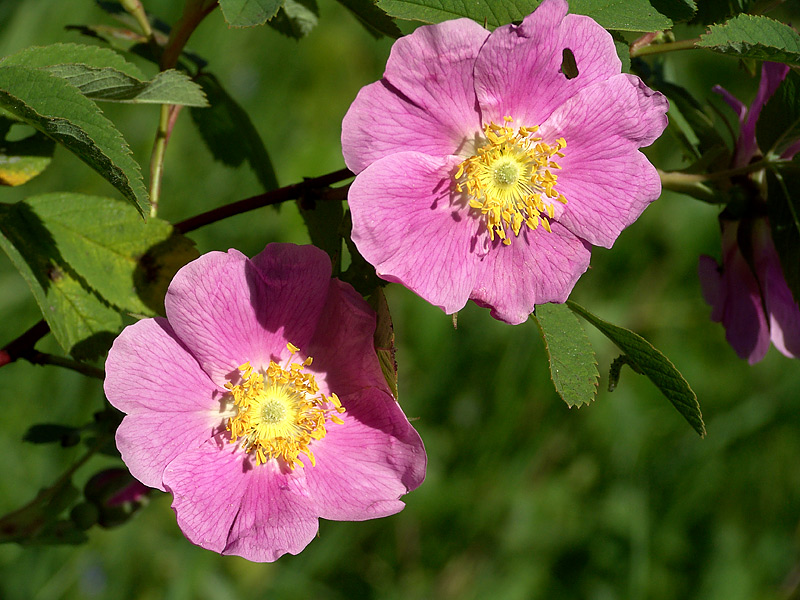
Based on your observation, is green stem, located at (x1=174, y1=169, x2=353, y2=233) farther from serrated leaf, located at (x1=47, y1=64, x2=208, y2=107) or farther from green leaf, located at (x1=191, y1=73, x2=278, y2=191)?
green leaf, located at (x1=191, y1=73, x2=278, y2=191)

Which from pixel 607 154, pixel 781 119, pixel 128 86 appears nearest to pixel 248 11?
pixel 128 86

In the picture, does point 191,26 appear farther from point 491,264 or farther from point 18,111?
point 491,264

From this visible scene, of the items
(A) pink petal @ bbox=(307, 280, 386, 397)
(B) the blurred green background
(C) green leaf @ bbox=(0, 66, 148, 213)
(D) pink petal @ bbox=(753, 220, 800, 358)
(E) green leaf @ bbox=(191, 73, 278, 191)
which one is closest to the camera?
(C) green leaf @ bbox=(0, 66, 148, 213)

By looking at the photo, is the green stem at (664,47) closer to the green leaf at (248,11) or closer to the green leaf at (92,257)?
the green leaf at (248,11)

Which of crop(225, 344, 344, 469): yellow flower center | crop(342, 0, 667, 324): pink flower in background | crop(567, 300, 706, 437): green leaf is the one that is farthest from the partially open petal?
crop(225, 344, 344, 469): yellow flower center

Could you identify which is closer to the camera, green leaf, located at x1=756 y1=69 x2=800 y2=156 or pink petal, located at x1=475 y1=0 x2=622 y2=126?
pink petal, located at x1=475 y1=0 x2=622 y2=126

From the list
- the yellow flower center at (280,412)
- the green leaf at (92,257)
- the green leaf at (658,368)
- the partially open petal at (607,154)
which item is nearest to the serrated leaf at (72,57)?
the green leaf at (92,257)
